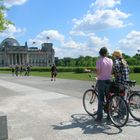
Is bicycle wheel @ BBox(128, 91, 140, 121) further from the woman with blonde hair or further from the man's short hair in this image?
the man's short hair

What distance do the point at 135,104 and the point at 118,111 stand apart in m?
0.76

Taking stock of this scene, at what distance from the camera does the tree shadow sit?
859 centimetres

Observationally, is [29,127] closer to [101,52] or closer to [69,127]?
[69,127]

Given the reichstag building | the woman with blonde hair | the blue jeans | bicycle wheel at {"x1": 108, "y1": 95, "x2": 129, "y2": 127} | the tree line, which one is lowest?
bicycle wheel at {"x1": 108, "y1": 95, "x2": 129, "y2": 127}

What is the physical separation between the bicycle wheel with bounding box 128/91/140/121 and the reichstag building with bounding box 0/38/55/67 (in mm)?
180532

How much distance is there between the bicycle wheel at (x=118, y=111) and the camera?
29.0 ft

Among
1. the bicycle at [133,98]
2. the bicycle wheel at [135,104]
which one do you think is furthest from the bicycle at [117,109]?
the bicycle wheel at [135,104]

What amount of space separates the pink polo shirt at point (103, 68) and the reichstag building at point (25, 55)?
18053 centimetres

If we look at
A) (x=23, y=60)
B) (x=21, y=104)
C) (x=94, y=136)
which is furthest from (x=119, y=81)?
(x=23, y=60)

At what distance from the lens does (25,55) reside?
195000mm

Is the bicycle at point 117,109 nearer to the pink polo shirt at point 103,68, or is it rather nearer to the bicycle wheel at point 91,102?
the pink polo shirt at point 103,68

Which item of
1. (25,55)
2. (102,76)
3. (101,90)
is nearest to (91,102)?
(101,90)

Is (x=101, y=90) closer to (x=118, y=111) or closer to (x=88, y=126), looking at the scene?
(x=118, y=111)

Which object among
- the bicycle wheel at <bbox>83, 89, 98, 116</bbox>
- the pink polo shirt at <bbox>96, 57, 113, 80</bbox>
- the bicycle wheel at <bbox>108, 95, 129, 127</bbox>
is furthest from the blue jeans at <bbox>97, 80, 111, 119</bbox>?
the bicycle wheel at <bbox>83, 89, 98, 116</bbox>
